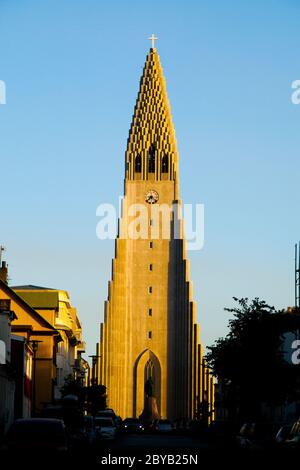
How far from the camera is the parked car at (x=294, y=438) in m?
40.7

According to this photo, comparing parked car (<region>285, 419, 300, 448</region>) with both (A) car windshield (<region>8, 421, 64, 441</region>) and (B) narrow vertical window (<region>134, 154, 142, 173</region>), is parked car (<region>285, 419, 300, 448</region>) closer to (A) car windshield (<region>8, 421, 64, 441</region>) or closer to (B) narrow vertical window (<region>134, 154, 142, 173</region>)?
(A) car windshield (<region>8, 421, 64, 441</region>)

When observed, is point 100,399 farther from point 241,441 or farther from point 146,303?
point 241,441

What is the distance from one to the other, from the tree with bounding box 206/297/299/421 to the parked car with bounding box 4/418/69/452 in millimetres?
29766

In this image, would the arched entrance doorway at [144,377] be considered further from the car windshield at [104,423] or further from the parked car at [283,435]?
the parked car at [283,435]

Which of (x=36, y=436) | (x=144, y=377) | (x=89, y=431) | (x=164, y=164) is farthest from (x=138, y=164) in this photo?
(x=36, y=436)

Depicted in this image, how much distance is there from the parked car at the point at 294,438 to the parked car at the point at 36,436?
8.97 meters

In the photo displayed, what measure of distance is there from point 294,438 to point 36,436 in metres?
11.4

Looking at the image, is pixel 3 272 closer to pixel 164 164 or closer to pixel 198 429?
pixel 198 429

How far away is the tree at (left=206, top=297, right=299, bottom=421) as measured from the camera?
66.0 metres

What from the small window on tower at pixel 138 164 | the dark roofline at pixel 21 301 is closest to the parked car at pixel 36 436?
the dark roofline at pixel 21 301

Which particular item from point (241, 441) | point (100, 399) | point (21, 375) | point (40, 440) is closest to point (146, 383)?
point (100, 399)

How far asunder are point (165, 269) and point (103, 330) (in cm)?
1381

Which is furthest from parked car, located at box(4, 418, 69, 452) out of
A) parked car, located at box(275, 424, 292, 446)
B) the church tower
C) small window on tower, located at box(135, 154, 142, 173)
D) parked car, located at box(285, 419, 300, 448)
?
small window on tower, located at box(135, 154, 142, 173)

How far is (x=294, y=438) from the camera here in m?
42.2
